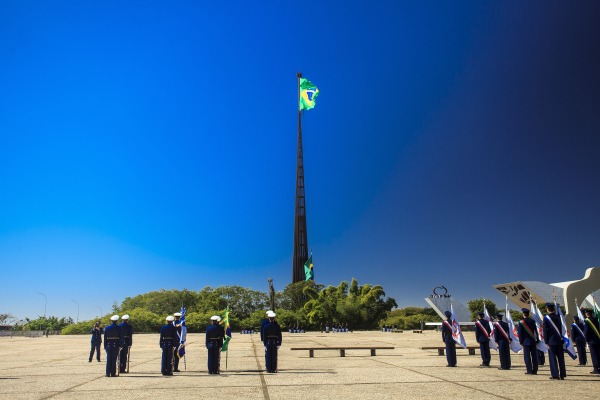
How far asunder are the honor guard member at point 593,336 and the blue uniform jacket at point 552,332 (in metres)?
0.86

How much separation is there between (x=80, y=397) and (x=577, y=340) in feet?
43.2

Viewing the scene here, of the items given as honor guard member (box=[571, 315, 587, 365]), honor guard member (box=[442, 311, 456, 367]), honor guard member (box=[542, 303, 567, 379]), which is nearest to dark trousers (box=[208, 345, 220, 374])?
honor guard member (box=[442, 311, 456, 367])

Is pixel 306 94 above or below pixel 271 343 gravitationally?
above

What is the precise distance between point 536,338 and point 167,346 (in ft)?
Result: 31.5

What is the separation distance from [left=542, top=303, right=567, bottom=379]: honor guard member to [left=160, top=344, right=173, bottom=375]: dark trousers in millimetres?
9298

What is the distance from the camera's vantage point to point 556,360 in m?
10.2

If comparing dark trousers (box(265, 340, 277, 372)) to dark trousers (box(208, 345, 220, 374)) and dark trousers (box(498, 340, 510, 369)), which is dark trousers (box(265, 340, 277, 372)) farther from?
dark trousers (box(498, 340, 510, 369))

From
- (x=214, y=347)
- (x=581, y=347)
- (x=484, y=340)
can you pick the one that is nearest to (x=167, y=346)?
(x=214, y=347)

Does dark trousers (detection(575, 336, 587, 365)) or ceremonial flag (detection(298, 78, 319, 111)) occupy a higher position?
ceremonial flag (detection(298, 78, 319, 111))

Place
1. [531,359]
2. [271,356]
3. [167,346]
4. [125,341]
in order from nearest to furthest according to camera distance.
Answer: [531,359] → [167,346] → [271,356] → [125,341]

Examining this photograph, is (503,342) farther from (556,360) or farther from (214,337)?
(214,337)

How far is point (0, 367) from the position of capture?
1455 centimetres

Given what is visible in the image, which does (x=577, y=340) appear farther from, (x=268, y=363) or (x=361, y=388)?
(x=268, y=363)

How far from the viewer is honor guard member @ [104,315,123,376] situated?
37.9 ft
